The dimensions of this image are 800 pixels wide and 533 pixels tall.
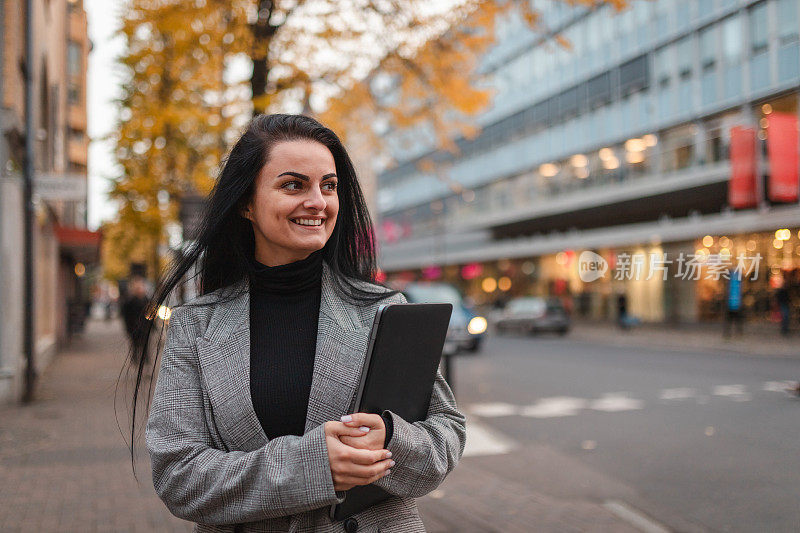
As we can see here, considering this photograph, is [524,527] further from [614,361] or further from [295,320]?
[614,361]

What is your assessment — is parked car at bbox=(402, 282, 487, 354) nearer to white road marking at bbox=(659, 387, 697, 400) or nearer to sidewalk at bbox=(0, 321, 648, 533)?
white road marking at bbox=(659, 387, 697, 400)

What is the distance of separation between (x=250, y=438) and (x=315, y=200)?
632 millimetres

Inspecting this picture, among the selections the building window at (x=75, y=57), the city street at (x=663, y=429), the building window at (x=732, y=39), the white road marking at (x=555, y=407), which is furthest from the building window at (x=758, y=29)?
the building window at (x=75, y=57)

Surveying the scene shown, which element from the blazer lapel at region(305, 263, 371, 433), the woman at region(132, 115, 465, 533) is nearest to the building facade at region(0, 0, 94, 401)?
the woman at region(132, 115, 465, 533)

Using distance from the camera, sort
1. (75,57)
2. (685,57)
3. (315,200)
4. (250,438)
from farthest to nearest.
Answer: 1. (75,57)
2. (685,57)
3. (315,200)
4. (250,438)

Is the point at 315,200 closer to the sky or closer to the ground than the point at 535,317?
closer to the sky

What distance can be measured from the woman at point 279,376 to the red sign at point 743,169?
2065mm

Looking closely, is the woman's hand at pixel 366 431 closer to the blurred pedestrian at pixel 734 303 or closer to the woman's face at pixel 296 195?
the woman's face at pixel 296 195

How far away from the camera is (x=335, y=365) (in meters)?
1.97

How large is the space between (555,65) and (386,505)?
940 centimetres

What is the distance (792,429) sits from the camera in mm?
3367

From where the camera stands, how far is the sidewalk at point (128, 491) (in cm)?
497

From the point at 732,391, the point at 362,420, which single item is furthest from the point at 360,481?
the point at 732,391

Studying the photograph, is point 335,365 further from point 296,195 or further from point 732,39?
point 732,39
